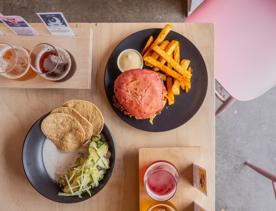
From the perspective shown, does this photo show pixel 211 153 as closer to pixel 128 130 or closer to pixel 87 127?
pixel 128 130

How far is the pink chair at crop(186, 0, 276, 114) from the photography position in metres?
1.21

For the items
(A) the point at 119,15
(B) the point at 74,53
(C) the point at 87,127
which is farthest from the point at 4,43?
(A) the point at 119,15

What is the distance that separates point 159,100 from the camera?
0.90 m

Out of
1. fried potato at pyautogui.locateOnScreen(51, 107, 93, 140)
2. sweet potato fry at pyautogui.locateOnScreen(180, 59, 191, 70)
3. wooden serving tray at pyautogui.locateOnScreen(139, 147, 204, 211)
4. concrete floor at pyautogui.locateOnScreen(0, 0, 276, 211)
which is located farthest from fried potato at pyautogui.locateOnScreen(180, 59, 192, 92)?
concrete floor at pyautogui.locateOnScreen(0, 0, 276, 211)

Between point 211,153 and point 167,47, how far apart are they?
35cm

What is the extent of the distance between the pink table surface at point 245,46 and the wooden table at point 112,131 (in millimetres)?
220

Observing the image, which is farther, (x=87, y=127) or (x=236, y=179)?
(x=236, y=179)

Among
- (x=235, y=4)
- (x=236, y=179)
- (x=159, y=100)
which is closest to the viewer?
(x=159, y=100)

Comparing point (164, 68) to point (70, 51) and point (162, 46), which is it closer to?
point (162, 46)

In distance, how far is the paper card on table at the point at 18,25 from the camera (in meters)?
0.87

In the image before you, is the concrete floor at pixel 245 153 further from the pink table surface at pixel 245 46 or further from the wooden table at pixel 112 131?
the wooden table at pixel 112 131

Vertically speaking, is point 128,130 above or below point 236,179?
above

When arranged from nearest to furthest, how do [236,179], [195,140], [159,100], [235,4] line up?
[159,100], [195,140], [235,4], [236,179]

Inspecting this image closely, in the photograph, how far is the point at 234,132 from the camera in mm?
1633
